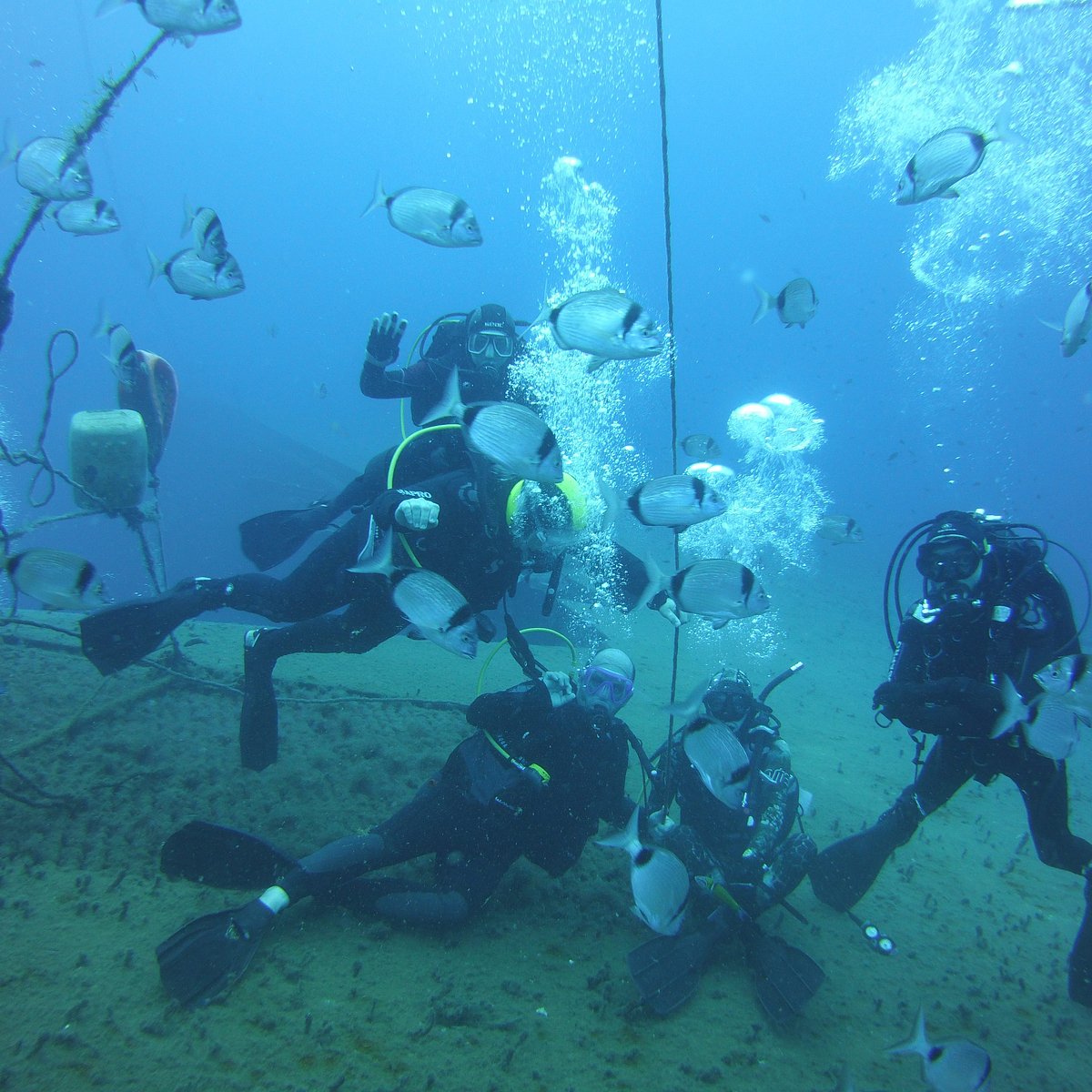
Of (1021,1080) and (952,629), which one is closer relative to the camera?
(1021,1080)

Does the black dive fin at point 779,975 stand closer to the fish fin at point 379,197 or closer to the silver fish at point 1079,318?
the silver fish at point 1079,318

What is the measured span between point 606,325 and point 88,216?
4790 millimetres

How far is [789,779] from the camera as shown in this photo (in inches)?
175

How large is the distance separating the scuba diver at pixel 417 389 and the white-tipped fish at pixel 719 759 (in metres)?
2.75

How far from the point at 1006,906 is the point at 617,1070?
401 centimetres

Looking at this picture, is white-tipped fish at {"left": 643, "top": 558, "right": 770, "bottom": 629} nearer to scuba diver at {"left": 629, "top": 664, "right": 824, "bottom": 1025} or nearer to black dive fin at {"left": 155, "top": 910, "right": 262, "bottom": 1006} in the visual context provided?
scuba diver at {"left": 629, "top": 664, "right": 824, "bottom": 1025}

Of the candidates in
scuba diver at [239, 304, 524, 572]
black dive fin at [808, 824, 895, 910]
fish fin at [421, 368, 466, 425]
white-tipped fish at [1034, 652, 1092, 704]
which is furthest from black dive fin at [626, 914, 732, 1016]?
scuba diver at [239, 304, 524, 572]

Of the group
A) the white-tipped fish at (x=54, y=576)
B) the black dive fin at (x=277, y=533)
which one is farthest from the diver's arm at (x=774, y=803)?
the white-tipped fish at (x=54, y=576)

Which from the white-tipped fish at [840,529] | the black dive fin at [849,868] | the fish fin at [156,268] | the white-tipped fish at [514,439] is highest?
the fish fin at [156,268]

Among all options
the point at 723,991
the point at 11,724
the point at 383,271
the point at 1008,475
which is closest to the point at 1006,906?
the point at 723,991

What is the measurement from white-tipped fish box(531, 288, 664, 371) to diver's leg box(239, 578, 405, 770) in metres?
2.12

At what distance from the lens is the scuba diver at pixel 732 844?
2.86 m

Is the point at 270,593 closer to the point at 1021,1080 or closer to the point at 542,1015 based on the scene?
the point at 542,1015

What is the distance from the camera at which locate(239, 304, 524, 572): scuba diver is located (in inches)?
182
